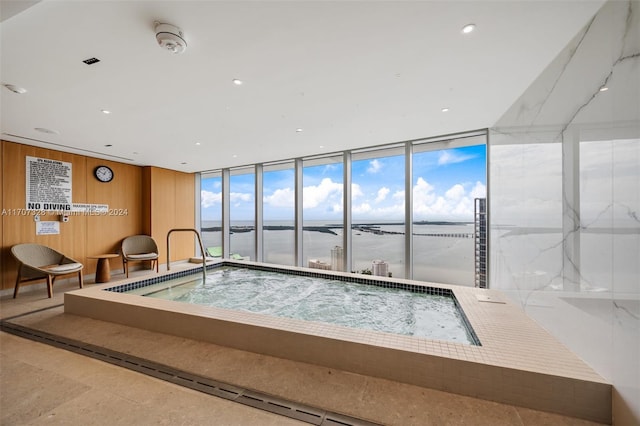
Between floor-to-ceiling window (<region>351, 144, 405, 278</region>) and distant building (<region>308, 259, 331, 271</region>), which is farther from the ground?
floor-to-ceiling window (<region>351, 144, 405, 278</region>)

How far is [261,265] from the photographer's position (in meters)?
4.69

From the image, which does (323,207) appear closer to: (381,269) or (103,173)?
(381,269)

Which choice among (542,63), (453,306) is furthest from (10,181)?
(542,63)

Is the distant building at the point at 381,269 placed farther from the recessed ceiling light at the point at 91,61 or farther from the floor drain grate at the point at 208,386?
the recessed ceiling light at the point at 91,61

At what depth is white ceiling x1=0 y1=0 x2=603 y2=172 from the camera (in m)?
1.58

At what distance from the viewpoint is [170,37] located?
169 centimetres

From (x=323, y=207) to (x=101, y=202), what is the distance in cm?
495

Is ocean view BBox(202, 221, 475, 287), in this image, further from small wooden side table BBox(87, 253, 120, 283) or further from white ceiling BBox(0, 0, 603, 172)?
small wooden side table BBox(87, 253, 120, 283)

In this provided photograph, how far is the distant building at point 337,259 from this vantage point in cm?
517

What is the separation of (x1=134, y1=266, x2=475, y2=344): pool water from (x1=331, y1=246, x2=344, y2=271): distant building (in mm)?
1254

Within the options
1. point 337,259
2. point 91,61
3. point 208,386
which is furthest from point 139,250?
point 208,386

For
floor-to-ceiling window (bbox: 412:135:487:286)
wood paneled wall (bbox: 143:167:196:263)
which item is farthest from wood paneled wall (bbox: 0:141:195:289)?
floor-to-ceiling window (bbox: 412:135:487:286)

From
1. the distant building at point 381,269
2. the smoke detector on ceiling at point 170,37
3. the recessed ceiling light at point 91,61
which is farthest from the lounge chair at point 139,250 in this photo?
the smoke detector on ceiling at point 170,37

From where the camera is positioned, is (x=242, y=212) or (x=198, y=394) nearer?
(x=198, y=394)
